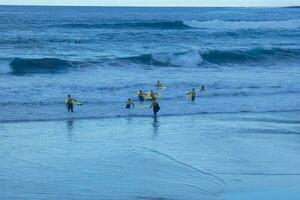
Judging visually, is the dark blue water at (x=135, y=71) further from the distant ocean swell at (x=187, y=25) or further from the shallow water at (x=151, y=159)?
the distant ocean swell at (x=187, y=25)

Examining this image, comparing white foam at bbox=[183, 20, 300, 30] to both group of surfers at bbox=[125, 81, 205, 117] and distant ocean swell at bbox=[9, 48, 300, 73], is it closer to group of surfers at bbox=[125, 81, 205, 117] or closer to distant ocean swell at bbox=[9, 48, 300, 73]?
distant ocean swell at bbox=[9, 48, 300, 73]

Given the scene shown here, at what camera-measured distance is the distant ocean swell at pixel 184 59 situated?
141 ft

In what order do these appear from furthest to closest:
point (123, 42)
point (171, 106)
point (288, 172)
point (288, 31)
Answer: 1. point (288, 31)
2. point (123, 42)
3. point (171, 106)
4. point (288, 172)

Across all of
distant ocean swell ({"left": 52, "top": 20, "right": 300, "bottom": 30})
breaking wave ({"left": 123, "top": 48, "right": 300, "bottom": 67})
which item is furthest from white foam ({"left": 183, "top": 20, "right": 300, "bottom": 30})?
breaking wave ({"left": 123, "top": 48, "right": 300, "bottom": 67})

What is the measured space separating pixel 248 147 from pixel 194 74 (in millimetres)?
22120

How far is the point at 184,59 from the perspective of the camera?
163ft

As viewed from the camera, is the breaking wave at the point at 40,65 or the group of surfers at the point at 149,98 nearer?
the group of surfers at the point at 149,98

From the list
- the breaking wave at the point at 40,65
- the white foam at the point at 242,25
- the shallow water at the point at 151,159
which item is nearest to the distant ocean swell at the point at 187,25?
the white foam at the point at 242,25

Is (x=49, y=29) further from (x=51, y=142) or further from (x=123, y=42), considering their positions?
(x=51, y=142)

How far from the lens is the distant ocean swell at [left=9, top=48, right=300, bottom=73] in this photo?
4291 centimetres

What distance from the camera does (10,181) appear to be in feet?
52.9

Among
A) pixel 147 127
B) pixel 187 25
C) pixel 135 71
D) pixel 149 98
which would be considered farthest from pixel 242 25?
pixel 147 127

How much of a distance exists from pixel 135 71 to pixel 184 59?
8.19m

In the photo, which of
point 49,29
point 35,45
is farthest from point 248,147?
point 49,29
